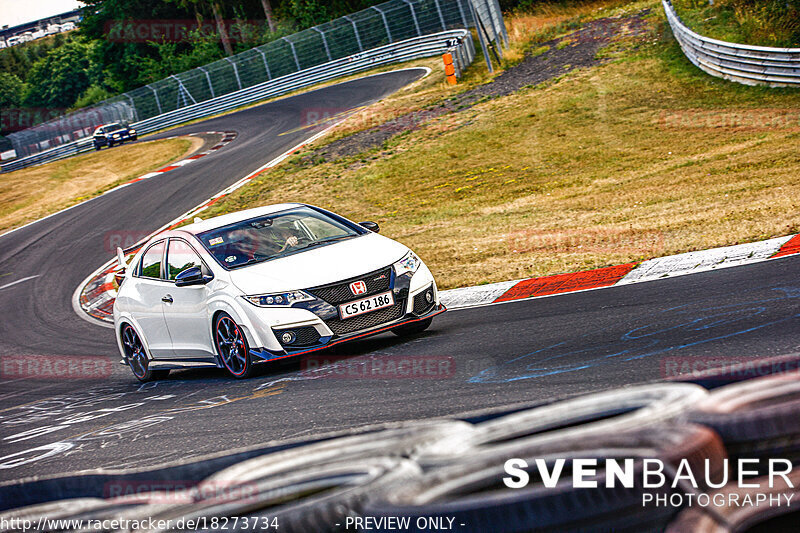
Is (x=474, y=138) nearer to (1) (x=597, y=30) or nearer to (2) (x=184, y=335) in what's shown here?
(1) (x=597, y=30)

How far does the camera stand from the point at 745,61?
1955 centimetres

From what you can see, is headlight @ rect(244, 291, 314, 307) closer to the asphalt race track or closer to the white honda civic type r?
the white honda civic type r

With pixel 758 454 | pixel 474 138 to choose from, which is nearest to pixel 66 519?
pixel 758 454

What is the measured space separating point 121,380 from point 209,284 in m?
2.36

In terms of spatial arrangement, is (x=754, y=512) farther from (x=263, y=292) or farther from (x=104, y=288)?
(x=104, y=288)

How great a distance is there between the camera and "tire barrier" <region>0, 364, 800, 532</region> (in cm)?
221

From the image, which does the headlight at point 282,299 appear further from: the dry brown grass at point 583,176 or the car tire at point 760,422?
the car tire at point 760,422

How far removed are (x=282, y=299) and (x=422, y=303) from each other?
4.54 ft

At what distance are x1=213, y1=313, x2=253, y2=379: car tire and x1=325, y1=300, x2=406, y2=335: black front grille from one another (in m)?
0.84

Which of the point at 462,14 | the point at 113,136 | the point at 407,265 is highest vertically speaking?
the point at 462,14

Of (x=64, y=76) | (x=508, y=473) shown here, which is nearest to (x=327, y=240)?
(x=508, y=473)

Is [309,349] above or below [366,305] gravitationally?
below

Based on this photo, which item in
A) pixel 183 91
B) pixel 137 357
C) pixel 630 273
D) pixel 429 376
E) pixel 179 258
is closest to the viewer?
pixel 429 376

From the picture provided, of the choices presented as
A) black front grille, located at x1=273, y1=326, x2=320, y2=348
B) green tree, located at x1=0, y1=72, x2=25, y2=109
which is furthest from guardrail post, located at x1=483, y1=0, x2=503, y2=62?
green tree, located at x1=0, y1=72, x2=25, y2=109
